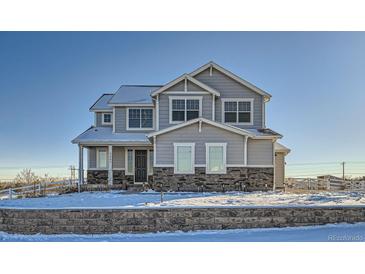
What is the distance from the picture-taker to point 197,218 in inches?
351

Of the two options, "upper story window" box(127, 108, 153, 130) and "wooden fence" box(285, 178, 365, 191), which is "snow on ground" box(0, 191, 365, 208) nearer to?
"wooden fence" box(285, 178, 365, 191)

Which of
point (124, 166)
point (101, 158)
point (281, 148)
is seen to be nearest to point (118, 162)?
point (124, 166)

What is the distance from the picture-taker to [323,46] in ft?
35.2

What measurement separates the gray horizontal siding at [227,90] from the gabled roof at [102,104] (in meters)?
5.05

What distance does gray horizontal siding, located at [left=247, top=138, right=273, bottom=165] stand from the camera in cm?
1483

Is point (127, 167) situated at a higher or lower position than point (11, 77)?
lower

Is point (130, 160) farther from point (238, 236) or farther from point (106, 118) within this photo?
point (238, 236)

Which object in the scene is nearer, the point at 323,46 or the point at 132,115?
the point at 323,46

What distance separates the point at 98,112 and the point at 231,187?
784cm

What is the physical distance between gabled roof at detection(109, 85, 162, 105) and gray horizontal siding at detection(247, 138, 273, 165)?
4.97 metres

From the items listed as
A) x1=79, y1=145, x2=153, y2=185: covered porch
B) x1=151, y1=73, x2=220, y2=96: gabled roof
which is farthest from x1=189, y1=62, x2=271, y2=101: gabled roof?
x1=79, y1=145, x2=153, y2=185: covered porch
